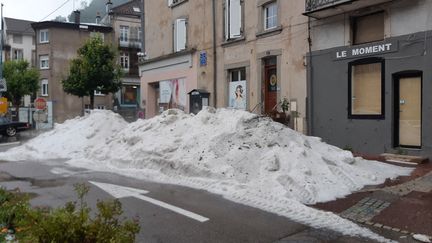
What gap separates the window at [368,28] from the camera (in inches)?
528

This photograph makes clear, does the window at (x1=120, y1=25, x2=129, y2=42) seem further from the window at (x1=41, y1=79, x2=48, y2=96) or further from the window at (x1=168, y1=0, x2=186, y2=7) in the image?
the window at (x1=168, y1=0, x2=186, y2=7)

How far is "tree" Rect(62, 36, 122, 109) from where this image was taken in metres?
28.1

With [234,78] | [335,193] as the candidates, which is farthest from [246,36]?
[335,193]

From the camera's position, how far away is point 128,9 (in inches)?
2032

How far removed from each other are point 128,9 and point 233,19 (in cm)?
Result: 3505

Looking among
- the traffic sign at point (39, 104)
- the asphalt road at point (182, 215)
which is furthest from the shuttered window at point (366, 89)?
Answer: the traffic sign at point (39, 104)

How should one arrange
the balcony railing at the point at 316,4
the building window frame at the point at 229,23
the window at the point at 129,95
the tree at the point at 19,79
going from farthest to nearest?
the window at the point at 129,95 < the tree at the point at 19,79 < the building window frame at the point at 229,23 < the balcony railing at the point at 316,4

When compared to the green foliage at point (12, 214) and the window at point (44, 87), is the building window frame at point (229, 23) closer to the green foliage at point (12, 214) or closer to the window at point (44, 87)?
the green foliage at point (12, 214)

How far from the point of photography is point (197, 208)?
7098 millimetres

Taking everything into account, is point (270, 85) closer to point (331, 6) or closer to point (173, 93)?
point (331, 6)

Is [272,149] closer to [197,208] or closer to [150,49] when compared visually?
[197,208]

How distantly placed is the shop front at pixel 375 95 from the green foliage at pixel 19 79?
33.5m

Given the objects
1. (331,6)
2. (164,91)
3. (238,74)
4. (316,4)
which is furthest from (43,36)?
(331,6)

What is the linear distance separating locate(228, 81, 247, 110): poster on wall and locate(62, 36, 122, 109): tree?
11827 millimetres
